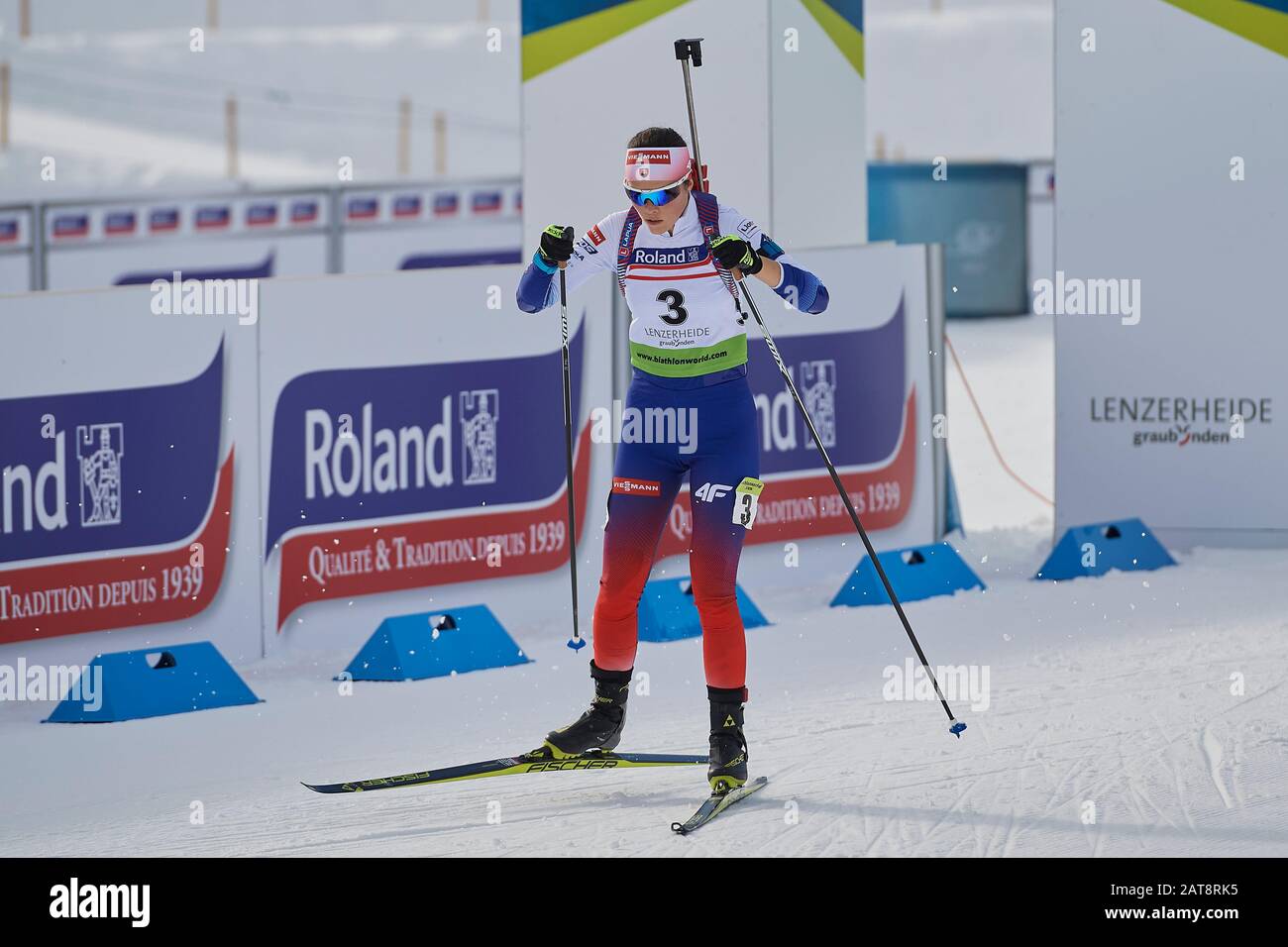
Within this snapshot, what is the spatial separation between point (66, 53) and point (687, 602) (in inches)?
1353

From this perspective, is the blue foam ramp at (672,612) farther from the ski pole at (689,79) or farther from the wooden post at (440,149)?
the wooden post at (440,149)

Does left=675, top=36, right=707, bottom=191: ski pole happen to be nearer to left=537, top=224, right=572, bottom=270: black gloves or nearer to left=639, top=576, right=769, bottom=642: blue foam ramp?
left=537, top=224, right=572, bottom=270: black gloves

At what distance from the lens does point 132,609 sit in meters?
7.61

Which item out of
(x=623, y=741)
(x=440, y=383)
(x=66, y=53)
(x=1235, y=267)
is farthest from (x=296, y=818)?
(x=66, y=53)

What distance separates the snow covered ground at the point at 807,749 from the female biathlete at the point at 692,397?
479mm

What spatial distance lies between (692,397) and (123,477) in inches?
111

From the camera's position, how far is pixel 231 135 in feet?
113

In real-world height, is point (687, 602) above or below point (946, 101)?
below

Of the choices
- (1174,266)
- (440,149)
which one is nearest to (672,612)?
(1174,266)

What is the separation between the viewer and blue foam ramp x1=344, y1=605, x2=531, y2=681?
773cm

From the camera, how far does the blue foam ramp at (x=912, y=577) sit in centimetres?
917

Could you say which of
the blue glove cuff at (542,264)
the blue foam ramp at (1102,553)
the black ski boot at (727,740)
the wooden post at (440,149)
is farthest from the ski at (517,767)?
the wooden post at (440,149)

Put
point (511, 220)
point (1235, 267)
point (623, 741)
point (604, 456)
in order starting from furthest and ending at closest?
point (511, 220) → point (1235, 267) → point (604, 456) → point (623, 741)

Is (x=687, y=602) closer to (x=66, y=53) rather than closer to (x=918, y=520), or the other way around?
(x=918, y=520)
